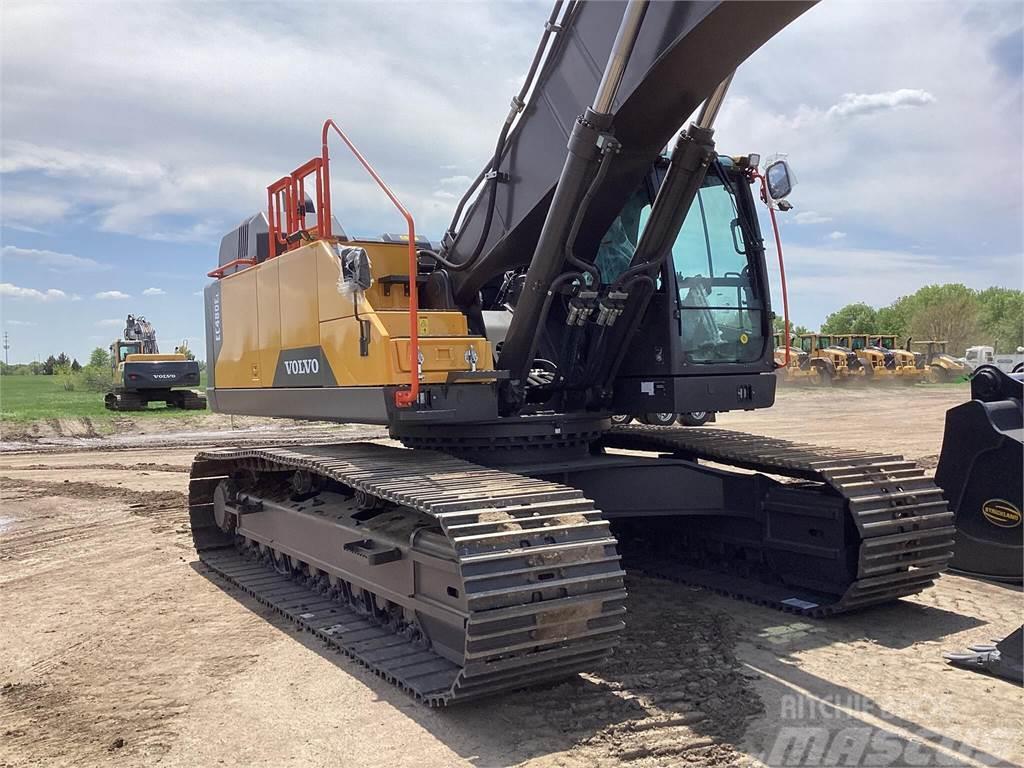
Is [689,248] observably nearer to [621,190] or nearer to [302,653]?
[621,190]

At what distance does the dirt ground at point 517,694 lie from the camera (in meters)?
3.89

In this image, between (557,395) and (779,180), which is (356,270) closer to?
(557,395)

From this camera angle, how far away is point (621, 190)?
5.53m

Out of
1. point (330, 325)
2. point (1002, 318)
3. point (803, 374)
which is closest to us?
point (330, 325)

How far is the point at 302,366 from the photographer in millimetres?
6383

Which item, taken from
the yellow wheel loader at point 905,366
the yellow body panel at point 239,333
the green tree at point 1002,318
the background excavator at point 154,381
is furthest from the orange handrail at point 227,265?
the green tree at point 1002,318

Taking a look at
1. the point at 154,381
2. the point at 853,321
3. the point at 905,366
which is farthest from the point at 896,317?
the point at 154,381

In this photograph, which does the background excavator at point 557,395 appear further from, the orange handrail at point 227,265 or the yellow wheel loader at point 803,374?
the yellow wheel loader at point 803,374

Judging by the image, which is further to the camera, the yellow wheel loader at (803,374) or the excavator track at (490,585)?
the yellow wheel loader at (803,374)

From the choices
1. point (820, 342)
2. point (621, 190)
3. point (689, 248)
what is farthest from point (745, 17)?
point (820, 342)

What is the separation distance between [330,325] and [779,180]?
10.1 ft

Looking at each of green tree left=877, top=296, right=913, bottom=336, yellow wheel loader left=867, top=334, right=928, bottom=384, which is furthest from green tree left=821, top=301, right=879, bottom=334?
yellow wheel loader left=867, top=334, right=928, bottom=384

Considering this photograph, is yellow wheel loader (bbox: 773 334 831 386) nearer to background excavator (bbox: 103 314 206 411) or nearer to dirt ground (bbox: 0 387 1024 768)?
background excavator (bbox: 103 314 206 411)

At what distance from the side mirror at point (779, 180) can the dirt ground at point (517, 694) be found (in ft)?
8.96
